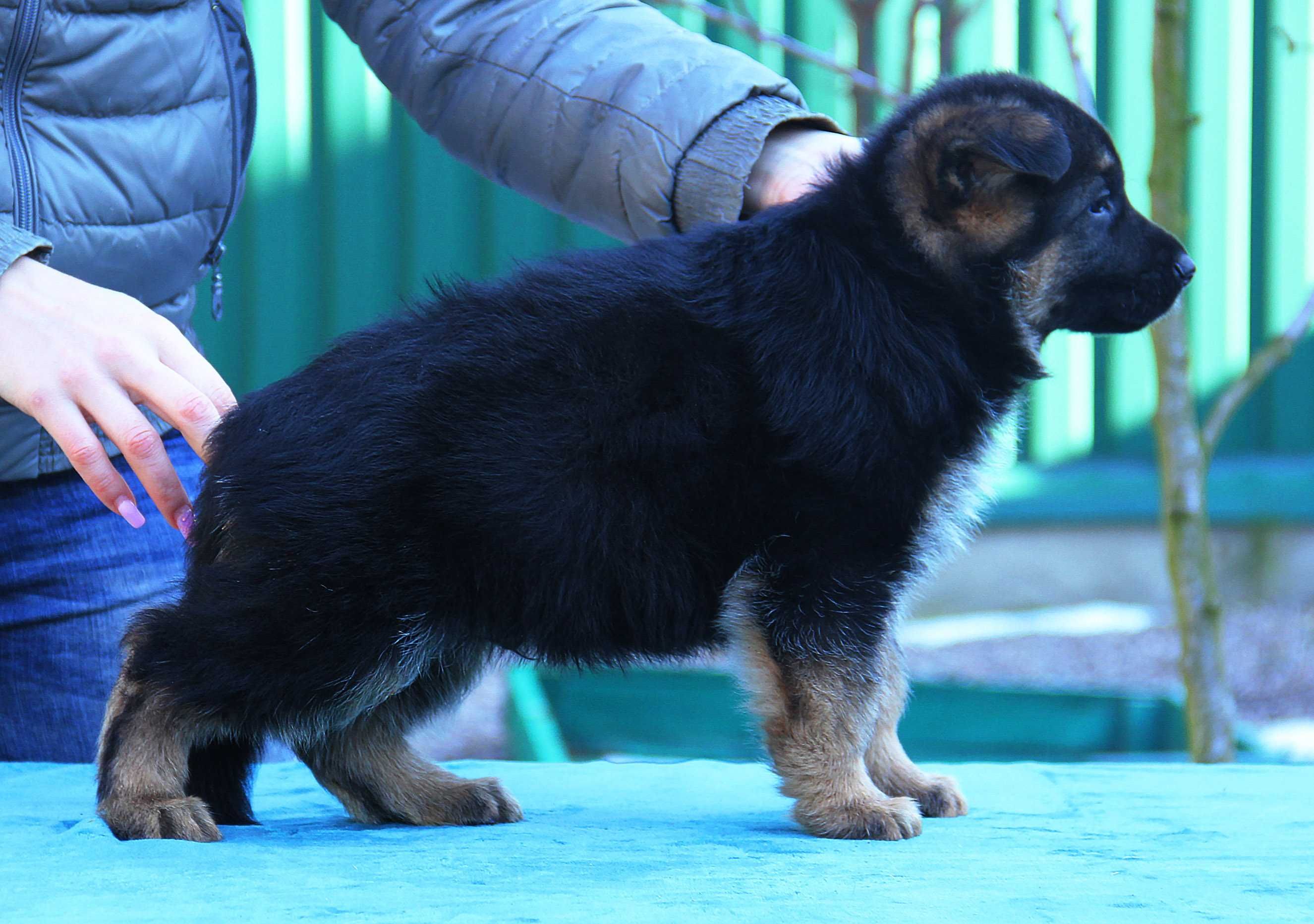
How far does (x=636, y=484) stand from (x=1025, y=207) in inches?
37.3

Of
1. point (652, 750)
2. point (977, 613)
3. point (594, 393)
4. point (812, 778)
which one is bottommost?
point (977, 613)

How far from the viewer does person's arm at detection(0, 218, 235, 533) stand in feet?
7.23

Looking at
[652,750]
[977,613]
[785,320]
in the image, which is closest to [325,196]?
[652,750]

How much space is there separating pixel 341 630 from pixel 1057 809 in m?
1.41

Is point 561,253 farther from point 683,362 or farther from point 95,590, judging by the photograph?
point 95,590

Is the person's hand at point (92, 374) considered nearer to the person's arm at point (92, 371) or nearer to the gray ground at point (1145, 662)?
the person's arm at point (92, 371)

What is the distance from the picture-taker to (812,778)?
2.40 m

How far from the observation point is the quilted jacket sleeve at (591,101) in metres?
2.83

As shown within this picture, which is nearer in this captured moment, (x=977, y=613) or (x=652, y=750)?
(x=652, y=750)

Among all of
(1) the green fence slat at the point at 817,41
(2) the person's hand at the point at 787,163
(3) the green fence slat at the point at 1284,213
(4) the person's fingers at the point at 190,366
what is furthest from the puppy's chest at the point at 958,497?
(3) the green fence slat at the point at 1284,213

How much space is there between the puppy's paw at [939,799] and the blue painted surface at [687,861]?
44mm

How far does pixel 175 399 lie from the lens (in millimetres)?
2240

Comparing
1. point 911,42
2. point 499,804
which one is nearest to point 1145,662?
point 911,42

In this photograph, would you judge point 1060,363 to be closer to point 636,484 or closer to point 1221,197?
point 1221,197
